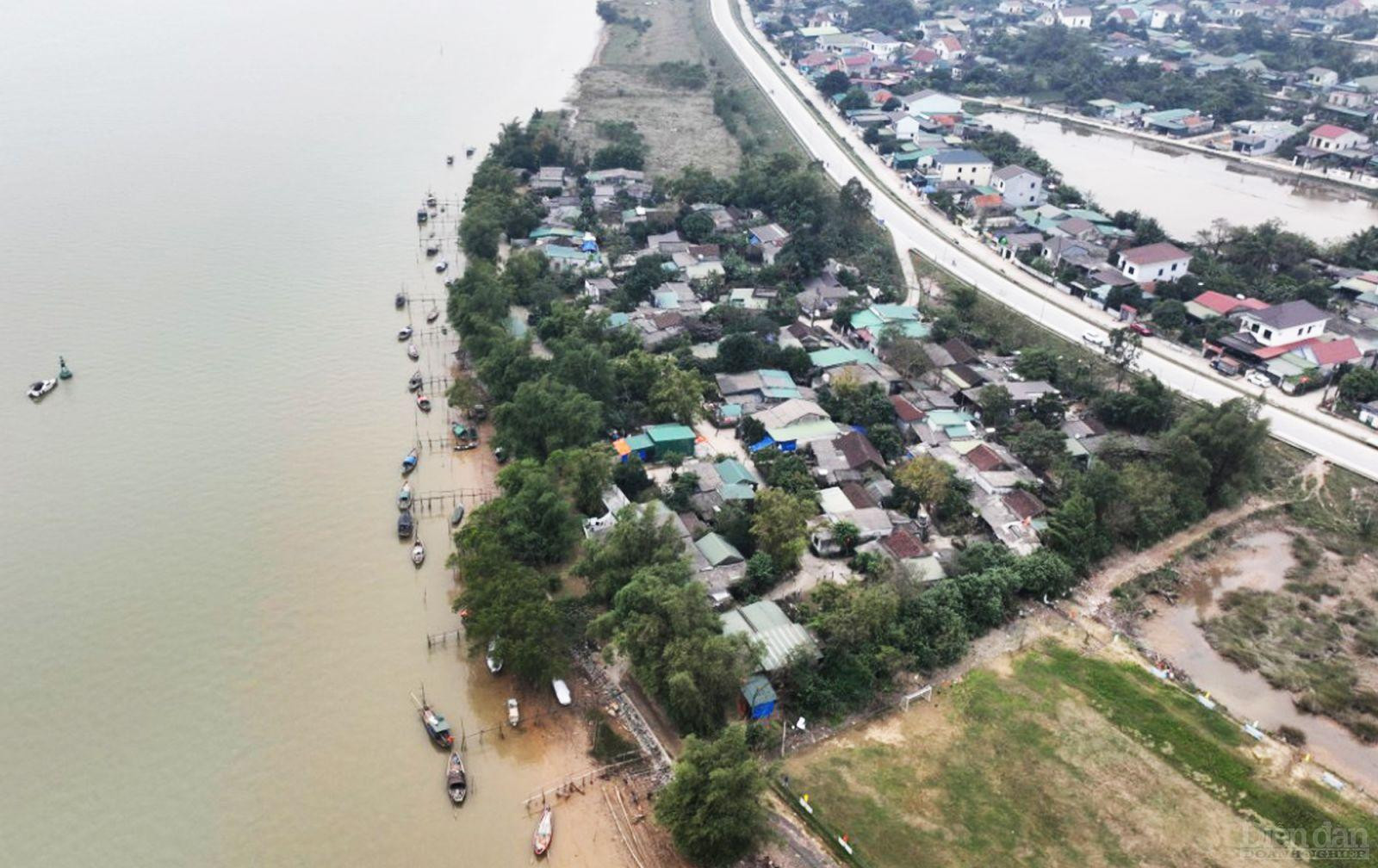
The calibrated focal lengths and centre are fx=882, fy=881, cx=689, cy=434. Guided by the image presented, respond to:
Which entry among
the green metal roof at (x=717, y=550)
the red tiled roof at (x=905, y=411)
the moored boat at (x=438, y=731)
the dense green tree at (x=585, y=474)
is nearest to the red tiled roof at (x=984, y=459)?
the red tiled roof at (x=905, y=411)

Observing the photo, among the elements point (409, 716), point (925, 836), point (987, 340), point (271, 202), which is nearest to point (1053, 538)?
point (925, 836)

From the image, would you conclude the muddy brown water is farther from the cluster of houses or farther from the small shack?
the cluster of houses

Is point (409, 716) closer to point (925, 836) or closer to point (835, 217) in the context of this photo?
point (925, 836)

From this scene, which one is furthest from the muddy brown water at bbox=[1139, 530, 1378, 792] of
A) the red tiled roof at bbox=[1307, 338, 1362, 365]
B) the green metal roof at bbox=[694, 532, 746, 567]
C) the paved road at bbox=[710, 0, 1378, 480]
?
the green metal roof at bbox=[694, 532, 746, 567]

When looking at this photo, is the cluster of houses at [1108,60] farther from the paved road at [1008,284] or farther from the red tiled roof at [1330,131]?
the paved road at [1008,284]

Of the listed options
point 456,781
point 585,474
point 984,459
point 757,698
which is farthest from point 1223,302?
point 456,781
